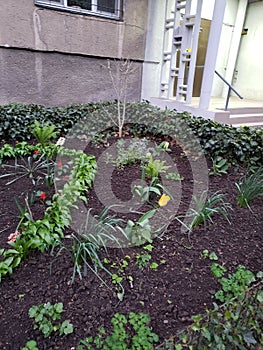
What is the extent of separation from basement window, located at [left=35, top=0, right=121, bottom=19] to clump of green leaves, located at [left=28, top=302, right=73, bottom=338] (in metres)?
4.91

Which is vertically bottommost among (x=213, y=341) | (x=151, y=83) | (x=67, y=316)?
(x=67, y=316)

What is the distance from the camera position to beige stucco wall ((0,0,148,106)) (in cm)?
433

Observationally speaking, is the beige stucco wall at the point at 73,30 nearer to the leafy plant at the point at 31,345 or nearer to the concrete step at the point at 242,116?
the concrete step at the point at 242,116

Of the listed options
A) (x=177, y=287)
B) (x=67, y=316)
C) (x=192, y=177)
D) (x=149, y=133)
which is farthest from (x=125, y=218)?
(x=149, y=133)

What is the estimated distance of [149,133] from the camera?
4168mm

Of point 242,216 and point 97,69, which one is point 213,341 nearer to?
point 242,216

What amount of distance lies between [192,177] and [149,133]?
1.51m

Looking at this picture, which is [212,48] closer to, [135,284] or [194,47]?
[194,47]

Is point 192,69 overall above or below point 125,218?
above

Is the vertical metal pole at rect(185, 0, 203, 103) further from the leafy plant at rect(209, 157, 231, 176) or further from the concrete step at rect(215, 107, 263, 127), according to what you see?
the leafy plant at rect(209, 157, 231, 176)

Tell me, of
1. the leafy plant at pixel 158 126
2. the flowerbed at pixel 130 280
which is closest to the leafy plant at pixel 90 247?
the flowerbed at pixel 130 280

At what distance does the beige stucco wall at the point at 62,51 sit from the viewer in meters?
4.33

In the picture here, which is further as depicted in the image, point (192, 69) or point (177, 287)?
point (192, 69)

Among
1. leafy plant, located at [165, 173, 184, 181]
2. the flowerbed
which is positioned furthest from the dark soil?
leafy plant, located at [165, 173, 184, 181]
